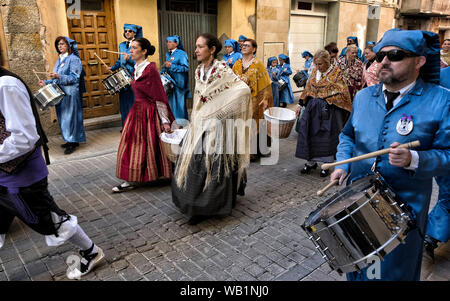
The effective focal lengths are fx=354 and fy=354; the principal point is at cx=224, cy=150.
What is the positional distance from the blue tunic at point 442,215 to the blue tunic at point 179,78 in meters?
5.51

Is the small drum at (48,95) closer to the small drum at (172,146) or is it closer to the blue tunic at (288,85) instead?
the small drum at (172,146)

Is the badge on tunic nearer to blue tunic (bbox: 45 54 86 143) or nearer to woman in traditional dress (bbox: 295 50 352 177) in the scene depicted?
woman in traditional dress (bbox: 295 50 352 177)

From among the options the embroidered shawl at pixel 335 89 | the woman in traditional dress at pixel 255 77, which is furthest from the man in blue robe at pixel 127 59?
the embroidered shawl at pixel 335 89

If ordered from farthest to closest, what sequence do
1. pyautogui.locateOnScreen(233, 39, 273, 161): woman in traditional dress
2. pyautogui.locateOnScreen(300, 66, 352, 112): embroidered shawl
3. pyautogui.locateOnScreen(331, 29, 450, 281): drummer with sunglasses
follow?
pyautogui.locateOnScreen(233, 39, 273, 161): woman in traditional dress
pyautogui.locateOnScreen(300, 66, 352, 112): embroidered shawl
pyautogui.locateOnScreen(331, 29, 450, 281): drummer with sunglasses

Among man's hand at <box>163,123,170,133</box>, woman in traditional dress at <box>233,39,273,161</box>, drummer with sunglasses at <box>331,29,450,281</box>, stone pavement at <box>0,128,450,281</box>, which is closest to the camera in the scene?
drummer with sunglasses at <box>331,29,450,281</box>

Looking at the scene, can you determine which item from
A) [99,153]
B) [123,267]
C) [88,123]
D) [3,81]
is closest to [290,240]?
[123,267]

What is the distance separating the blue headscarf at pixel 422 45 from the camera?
207 centimetres

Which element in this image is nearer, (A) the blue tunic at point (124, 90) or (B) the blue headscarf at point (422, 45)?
(B) the blue headscarf at point (422, 45)

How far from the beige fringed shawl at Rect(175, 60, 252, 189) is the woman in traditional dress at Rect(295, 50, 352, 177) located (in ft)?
6.39

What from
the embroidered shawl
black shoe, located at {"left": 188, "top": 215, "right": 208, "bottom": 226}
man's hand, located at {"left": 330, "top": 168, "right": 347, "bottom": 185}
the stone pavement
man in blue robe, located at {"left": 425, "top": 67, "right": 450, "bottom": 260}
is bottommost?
the stone pavement

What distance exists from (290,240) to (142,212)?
1846 mm

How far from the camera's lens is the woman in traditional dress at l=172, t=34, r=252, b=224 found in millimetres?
3893

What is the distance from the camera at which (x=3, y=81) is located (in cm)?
249

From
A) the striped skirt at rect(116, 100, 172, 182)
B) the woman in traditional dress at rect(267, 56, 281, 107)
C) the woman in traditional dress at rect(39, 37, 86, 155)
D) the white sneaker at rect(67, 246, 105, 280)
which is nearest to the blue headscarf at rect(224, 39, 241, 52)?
the woman in traditional dress at rect(267, 56, 281, 107)
